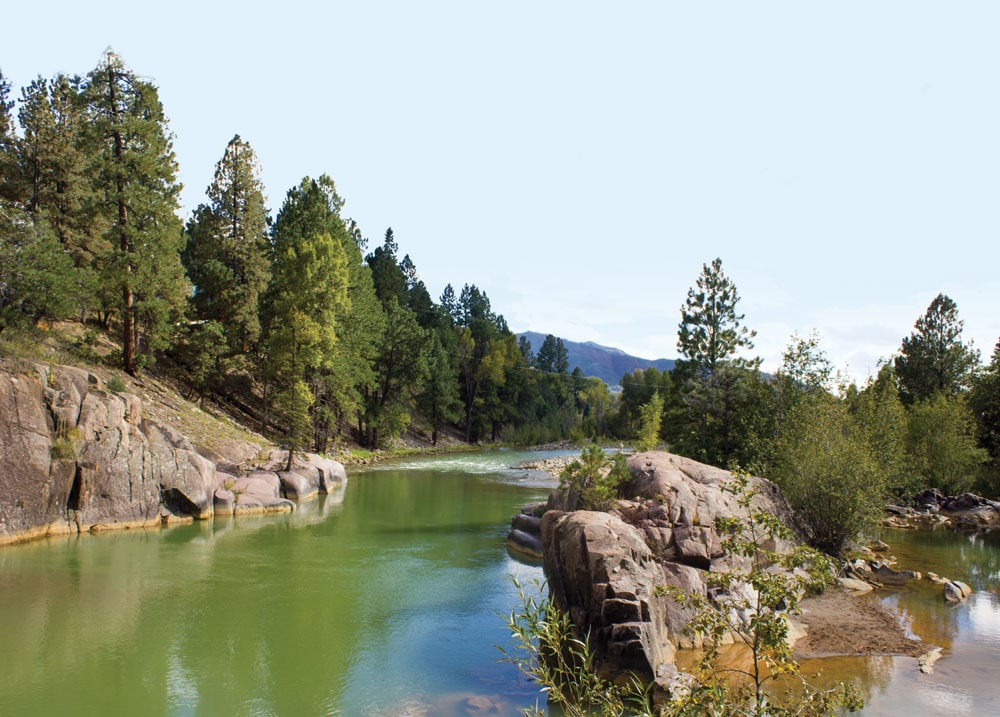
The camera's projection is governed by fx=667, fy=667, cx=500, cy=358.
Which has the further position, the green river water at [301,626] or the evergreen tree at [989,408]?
the evergreen tree at [989,408]

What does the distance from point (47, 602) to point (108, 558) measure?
4.01 metres

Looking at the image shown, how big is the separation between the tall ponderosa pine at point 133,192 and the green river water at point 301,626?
1490 centimetres

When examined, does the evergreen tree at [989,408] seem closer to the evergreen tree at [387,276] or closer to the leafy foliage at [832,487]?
the leafy foliage at [832,487]

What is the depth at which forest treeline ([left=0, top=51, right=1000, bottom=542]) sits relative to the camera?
2441 centimetres

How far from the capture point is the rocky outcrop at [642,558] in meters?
10.5

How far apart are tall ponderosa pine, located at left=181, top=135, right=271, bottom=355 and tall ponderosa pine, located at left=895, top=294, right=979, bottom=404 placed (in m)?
50.9

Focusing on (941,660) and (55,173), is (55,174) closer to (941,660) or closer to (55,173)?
(55,173)

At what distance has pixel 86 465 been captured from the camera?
2041 centimetres

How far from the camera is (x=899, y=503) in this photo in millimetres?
33281

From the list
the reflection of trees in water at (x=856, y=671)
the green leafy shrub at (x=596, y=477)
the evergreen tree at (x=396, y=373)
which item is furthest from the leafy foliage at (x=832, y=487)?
the evergreen tree at (x=396, y=373)

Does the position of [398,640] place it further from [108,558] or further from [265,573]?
[108,558]

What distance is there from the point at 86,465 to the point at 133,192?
16384 mm

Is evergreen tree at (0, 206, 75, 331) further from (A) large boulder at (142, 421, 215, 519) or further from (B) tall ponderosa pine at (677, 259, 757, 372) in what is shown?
(B) tall ponderosa pine at (677, 259, 757, 372)

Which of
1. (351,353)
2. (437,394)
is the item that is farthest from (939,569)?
(437,394)
